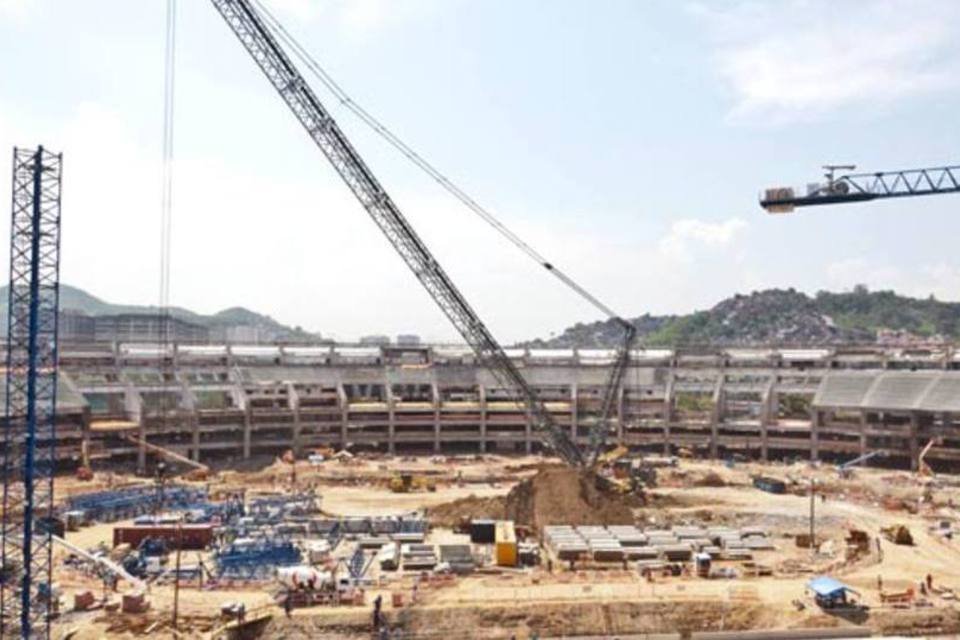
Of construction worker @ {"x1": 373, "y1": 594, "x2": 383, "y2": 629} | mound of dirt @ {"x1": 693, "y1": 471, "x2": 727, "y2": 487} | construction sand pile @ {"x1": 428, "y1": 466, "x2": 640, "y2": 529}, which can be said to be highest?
construction sand pile @ {"x1": 428, "y1": 466, "x2": 640, "y2": 529}

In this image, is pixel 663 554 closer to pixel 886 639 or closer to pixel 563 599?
pixel 563 599

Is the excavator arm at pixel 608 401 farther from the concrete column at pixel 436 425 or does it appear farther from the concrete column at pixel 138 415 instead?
the concrete column at pixel 138 415

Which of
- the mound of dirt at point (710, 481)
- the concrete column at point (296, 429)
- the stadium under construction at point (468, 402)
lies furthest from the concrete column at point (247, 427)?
the mound of dirt at point (710, 481)

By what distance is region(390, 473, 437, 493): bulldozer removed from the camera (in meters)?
79.6

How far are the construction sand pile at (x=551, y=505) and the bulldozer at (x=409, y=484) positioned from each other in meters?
11.3

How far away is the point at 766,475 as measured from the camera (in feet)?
292

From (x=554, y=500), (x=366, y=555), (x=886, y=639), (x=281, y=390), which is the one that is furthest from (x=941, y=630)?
(x=281, y=390)

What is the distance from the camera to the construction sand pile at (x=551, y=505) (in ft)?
203

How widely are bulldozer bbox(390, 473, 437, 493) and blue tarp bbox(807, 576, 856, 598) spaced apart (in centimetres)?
4012

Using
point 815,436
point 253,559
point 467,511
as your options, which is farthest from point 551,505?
point 815,436

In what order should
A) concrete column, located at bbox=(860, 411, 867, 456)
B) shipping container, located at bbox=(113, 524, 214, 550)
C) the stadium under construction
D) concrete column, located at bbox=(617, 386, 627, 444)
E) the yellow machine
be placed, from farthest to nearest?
1. concrete column, located at bbox=(617, 386, 627, 444)
2. concrete column, located at bbox=(860, 411, 867, 456)
3. the stadium under construction
4. the yellow machine
5. shipping container, located at bbox=(113, 524, 214, 550)

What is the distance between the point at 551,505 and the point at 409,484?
21190 millimetres

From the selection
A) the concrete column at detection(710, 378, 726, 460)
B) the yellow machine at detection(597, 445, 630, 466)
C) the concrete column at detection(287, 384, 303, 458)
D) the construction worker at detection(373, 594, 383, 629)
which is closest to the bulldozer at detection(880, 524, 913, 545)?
the yellow machine at detection(597, 445, 630, 466)

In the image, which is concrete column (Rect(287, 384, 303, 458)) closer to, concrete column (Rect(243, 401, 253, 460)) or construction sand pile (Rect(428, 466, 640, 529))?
concrete column (Rect(243, 401, 253, 460))
